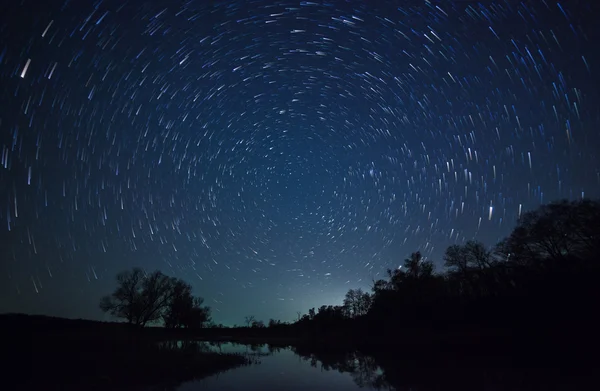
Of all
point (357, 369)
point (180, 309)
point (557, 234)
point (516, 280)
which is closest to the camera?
point (357, 369)

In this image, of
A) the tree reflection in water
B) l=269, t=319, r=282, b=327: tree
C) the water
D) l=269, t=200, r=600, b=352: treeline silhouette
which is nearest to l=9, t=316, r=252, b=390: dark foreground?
the water

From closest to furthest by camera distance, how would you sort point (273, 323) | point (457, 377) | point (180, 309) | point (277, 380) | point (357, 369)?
point (457, 377) < point (277, 380) < point (357, 369) < point (180, 309) < point (273, 323)

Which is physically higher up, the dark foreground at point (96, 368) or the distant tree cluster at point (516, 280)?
the distant tree cluster at point (516, 280)

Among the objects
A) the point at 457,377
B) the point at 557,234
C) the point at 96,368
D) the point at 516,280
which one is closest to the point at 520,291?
the point at 516,280

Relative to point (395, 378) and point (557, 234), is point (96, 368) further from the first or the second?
point (557, 234)

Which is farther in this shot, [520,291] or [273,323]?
[273,323]

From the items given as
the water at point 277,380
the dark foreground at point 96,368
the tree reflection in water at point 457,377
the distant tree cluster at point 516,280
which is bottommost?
the tree reflection in water at point 457,377

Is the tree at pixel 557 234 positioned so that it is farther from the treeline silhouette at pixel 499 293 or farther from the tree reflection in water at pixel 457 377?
the tree reflection in water at pixel 457 377

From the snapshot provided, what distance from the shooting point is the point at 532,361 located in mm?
25859

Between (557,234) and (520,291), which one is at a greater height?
(557,234)

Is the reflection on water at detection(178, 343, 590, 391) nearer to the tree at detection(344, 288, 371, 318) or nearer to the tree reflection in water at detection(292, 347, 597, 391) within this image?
the tree reflection in water at detection(292, 347, 597, 391)

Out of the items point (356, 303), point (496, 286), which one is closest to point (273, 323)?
point (356, 303)

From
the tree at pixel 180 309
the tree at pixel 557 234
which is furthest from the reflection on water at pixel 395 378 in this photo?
the tree at pixel 180 309

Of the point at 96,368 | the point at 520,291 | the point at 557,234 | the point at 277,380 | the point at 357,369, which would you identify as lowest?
the point at 357,369
